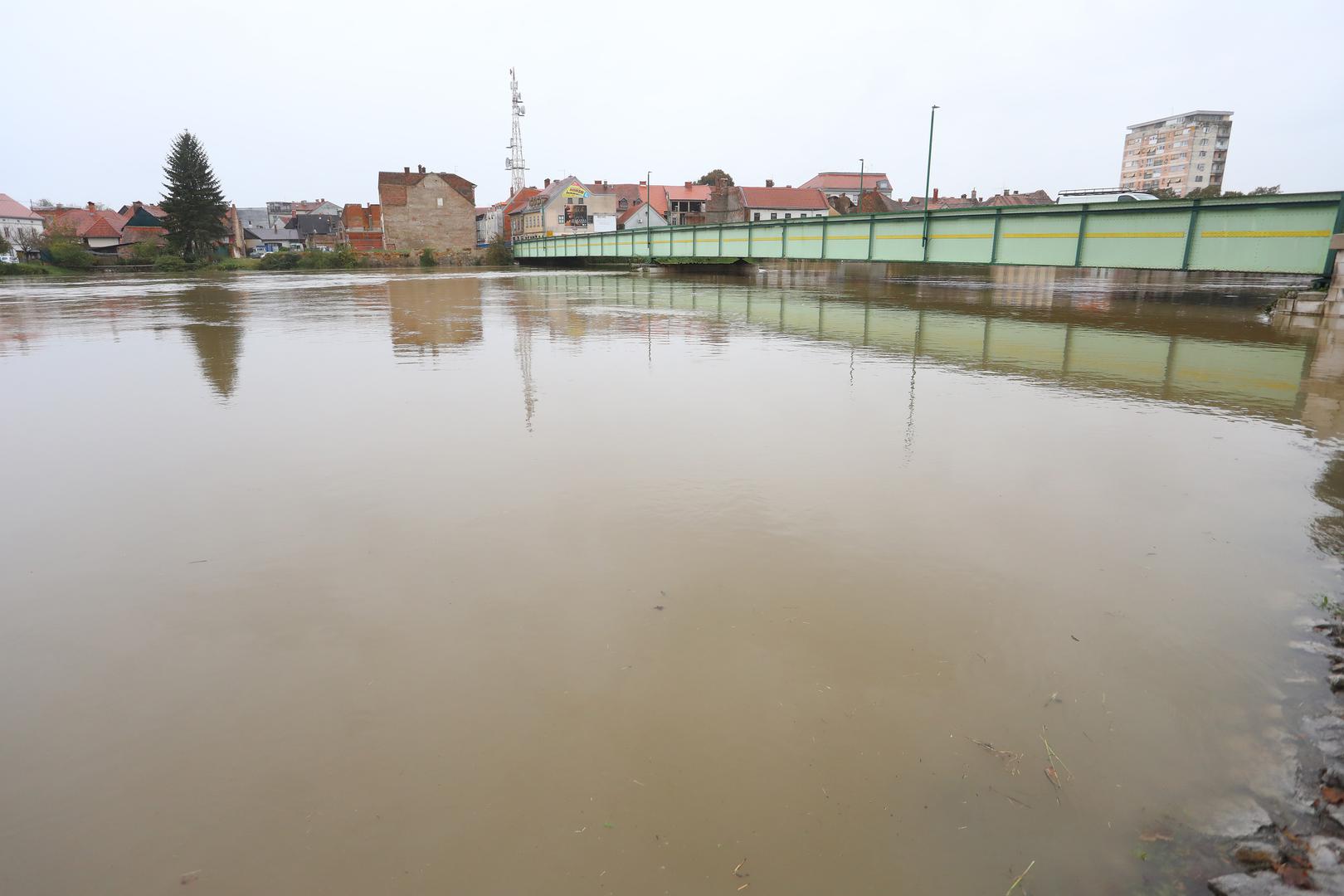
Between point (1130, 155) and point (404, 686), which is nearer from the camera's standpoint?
point (404, 686)

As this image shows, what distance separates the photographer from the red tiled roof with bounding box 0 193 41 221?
352 feet

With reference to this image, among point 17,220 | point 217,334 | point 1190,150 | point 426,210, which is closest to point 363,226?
point 426,210

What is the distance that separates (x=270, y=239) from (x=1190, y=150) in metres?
137

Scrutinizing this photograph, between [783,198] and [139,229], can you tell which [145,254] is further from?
[783,198]

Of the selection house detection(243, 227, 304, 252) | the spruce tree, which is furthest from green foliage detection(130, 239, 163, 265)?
house detection(243, 227, 304, 252)

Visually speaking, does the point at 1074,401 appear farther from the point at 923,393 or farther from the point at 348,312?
the point at 348,312

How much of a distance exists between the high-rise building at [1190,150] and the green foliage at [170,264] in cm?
12574

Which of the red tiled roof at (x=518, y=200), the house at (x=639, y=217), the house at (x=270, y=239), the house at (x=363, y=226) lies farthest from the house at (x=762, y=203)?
the house at (x=270, y=239)

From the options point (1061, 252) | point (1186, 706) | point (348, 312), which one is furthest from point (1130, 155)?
point (1186, 706)

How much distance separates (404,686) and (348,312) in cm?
1872

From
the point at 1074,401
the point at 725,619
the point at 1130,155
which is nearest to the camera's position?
the point at 725,619

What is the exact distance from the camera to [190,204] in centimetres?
6931

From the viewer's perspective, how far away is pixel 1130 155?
12794cm

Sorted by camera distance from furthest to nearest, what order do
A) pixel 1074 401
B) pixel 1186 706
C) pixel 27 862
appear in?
1. pixel 1074 401
2. pixel 1186 706
3. pixel 27 862
